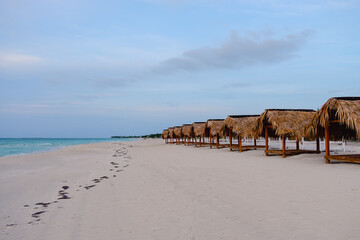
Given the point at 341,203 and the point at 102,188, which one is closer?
the point at 341,203

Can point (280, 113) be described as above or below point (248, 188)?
above

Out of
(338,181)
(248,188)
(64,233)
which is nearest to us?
(64,233)

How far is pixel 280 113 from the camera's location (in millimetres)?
13797

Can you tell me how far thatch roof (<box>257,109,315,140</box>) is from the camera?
1291 cm

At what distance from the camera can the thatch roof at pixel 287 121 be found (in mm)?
12914

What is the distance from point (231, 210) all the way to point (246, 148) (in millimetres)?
14041

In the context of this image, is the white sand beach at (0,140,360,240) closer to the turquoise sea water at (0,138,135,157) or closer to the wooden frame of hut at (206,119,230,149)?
the wooden frame of hut at (206,119,230,149)

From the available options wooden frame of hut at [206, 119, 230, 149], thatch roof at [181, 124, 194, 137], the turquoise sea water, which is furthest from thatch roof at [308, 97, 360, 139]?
the turquoise sea water

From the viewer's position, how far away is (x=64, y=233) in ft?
12.3

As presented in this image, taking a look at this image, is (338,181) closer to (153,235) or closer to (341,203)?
(341,203)

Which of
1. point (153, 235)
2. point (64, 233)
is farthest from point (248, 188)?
point (64, 233)

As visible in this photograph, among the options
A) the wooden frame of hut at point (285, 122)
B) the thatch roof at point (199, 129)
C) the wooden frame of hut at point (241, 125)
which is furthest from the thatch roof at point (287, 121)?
the thatch roof at point (199, 129)

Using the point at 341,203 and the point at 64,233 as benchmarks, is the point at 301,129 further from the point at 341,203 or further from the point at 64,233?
the point at 64,233

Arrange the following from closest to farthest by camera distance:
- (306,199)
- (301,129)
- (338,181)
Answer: (306,199) → (338,181) → (301,129)
